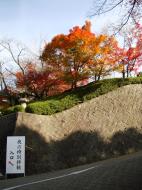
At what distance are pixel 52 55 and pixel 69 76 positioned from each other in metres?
2.46

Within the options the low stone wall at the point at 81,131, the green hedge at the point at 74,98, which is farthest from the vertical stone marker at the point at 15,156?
the green hedge at the point at 74,98

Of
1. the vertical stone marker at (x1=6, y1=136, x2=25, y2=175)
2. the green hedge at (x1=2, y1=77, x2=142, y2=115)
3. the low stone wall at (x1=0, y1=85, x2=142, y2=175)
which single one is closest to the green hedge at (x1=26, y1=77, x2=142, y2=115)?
the green hedge at (x1=2, y1=77, x2=142, y2=115)

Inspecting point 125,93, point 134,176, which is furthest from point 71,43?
point 134,176

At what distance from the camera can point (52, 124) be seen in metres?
22.9

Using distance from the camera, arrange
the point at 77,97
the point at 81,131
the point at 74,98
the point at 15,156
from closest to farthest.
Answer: the point at 15,156, the point at 81,131, the point at 74,98, the point at 77,97

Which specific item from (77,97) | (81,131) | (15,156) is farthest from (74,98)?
(15,156)

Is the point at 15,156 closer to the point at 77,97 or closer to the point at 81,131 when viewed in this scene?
the point at 81,131

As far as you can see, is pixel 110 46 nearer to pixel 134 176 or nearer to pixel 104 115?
pixel 104 115

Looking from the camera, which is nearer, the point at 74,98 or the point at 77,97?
the point at 74,98

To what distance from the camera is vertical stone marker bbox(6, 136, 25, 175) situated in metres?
16.6

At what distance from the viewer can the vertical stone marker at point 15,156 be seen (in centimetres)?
1661

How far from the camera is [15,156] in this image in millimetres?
16797

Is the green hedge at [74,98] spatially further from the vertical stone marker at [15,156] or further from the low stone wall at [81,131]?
the vertical stone marker at [15,156]

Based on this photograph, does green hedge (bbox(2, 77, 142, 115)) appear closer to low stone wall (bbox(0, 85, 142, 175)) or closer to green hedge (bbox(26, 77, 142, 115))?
green hedge (bbox(26, 77, 142, 115))
